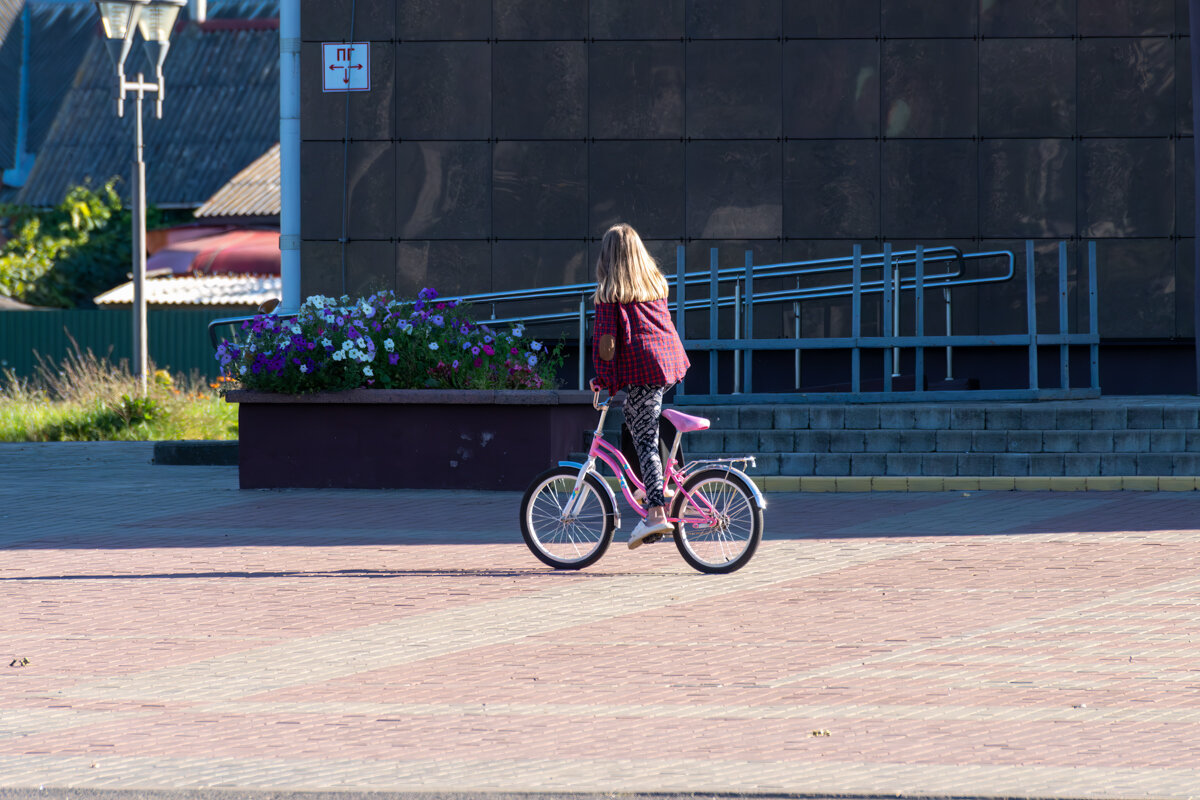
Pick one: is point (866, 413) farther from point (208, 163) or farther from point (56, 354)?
point (208, 163)

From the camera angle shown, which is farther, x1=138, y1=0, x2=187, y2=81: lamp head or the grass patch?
the grass patch

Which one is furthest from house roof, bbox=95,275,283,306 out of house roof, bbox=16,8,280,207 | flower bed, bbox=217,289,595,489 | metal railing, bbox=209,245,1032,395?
flower bed, bbox=217,289,595,489

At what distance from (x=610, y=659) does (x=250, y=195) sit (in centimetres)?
4134

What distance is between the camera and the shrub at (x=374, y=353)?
14.0 metres

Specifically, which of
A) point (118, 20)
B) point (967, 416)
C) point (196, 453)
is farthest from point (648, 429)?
point (118, 20)

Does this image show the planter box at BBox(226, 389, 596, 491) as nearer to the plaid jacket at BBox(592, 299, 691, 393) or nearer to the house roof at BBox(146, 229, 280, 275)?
the plaid jacket at BBox(592, 299, 691, 393)

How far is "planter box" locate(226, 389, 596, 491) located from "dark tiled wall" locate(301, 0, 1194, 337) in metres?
4.53

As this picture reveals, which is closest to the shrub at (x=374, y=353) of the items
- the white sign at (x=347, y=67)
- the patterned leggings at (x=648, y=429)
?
the white sign at (x=347, y=67)

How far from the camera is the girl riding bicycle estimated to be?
934 centimetres

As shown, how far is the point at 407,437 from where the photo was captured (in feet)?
45.9

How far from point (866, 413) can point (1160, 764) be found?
9411 millimetres

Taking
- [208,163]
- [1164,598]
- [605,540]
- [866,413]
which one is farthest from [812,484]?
[208,163]

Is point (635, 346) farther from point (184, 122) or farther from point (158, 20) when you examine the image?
point (184, 122)

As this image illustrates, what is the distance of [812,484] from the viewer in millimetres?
13766
